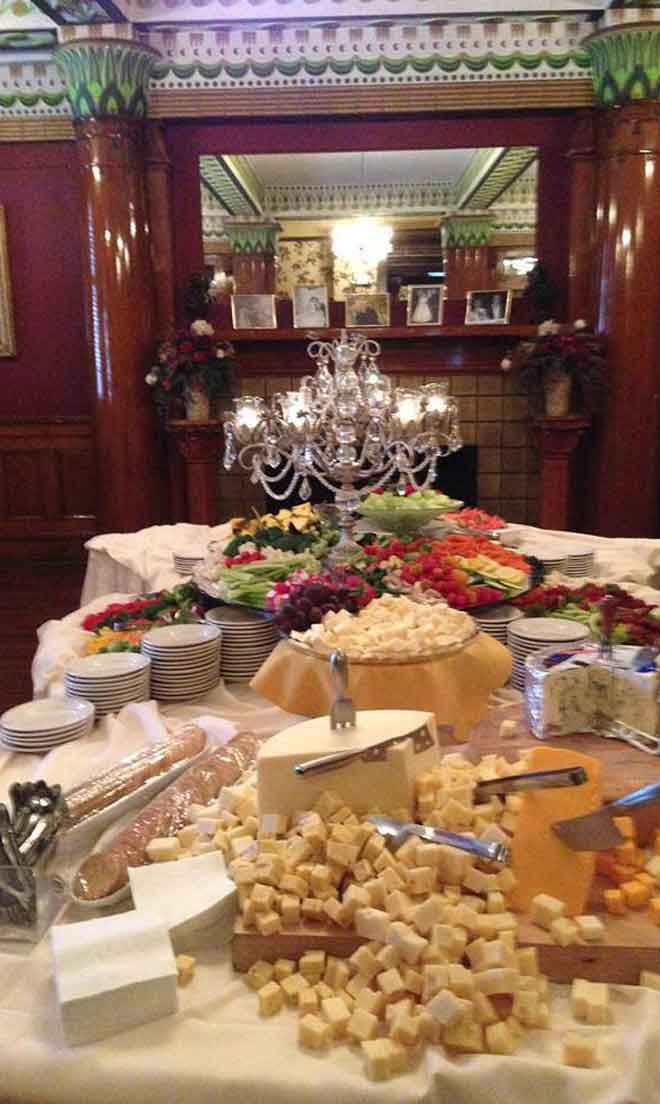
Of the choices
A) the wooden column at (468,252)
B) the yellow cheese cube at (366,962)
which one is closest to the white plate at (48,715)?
the yellow cheese cube at (366,962)

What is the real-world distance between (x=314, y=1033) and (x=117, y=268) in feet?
17.7

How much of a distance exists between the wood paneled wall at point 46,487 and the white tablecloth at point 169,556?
3.08 m

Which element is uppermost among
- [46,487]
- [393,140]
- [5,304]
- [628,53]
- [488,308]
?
[628,53]

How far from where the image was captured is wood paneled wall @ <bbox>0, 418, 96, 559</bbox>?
6414 millimetres

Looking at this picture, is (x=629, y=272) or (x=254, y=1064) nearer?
(x=254, y=1064)

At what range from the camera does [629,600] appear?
83.4 inches

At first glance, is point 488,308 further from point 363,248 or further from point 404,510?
point 404,510

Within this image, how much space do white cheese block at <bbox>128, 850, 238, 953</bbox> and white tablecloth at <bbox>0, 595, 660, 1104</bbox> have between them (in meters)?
0.06

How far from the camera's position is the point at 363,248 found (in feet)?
24.9

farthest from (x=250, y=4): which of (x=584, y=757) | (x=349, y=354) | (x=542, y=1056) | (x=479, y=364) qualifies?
(x=542, y=1056)

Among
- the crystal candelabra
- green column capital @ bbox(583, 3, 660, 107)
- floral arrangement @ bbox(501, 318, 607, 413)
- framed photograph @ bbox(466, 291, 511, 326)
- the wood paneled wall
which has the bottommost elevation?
the wood paneled wall

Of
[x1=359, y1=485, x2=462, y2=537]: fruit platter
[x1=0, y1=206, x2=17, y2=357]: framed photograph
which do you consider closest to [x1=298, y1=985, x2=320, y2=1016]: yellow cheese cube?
[x1=359, y1=485, x2=462, y2=537]: fruit platter

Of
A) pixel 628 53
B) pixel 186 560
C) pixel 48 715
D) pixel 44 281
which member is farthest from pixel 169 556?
pixel 628 53

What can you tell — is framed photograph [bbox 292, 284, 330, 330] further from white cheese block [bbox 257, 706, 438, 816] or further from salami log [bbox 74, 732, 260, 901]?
white cheese block [bbox 257, 706, 438, 816]
